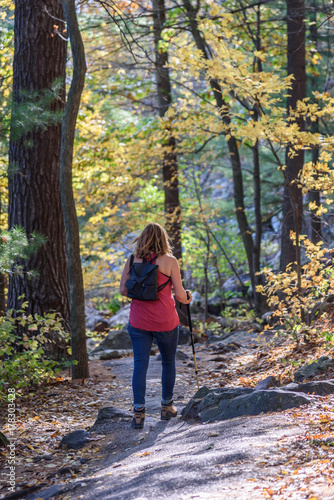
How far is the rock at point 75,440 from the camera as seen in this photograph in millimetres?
4492

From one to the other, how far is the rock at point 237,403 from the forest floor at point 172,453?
14 centimetres

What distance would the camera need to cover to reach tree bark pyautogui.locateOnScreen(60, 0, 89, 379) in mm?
6484

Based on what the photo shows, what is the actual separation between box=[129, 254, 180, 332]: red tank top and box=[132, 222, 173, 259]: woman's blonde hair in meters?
0.21

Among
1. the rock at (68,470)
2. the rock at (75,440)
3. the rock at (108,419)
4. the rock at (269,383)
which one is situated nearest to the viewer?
the rock at (68,470)

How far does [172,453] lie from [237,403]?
101 cm

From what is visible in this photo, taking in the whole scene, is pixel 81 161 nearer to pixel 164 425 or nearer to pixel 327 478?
pixel 164 425

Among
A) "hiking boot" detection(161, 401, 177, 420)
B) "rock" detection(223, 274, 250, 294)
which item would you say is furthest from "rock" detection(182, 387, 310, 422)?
"rock" detection(223, 274, 250, 294)

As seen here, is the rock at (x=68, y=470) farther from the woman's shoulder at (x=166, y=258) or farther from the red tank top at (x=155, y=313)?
the woman's shoulder at (x=166, y=258)

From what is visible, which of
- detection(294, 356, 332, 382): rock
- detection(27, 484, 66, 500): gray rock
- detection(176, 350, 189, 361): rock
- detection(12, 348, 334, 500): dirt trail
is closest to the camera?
detection(12, 348, 334, 500): dirt trail

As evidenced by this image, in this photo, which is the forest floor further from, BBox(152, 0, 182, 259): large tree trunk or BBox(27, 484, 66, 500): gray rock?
BBox(152, 0, 182, 259): large tree trunk

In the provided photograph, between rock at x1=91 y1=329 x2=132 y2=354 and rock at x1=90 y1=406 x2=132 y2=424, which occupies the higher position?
rock at x1=90 y1=406 x2=132 y2=424

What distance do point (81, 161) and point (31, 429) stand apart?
7.38 metres

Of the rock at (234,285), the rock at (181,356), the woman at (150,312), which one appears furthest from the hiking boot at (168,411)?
the rock at (234,285)

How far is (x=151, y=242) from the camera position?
4.63 meters
